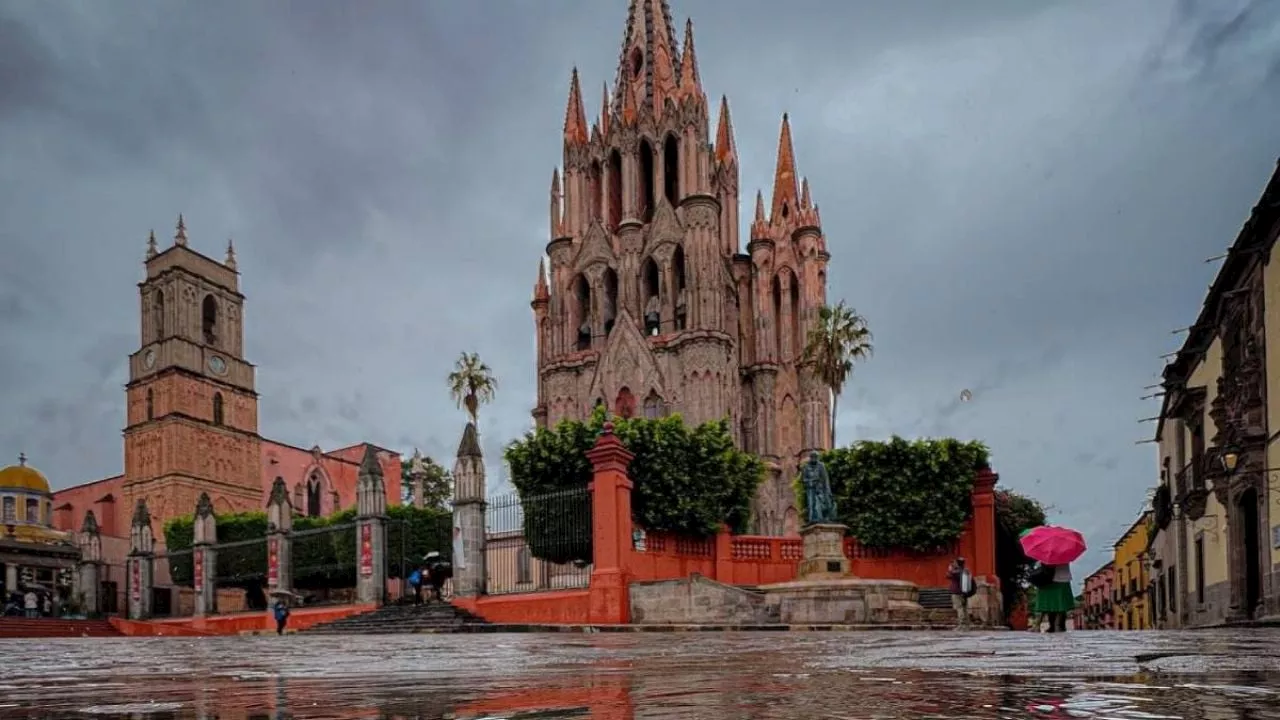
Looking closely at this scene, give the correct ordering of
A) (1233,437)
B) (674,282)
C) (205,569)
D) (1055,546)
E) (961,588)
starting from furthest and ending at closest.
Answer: (674,282), (205,569), (1233,437), (961,588), (1055,546)

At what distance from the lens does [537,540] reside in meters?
24.9

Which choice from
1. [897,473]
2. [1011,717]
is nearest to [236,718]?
[1011,717]

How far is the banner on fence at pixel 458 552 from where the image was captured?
931 inches

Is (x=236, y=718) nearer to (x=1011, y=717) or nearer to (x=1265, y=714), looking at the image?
(x=1011, y=717)

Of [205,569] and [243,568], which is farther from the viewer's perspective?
[243,568]

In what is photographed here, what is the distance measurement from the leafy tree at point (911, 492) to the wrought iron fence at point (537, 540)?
7.36m

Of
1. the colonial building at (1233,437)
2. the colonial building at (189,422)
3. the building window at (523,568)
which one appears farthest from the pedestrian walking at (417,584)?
the colonial building at (189,422)

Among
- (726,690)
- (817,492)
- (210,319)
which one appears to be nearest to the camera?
(726,690)

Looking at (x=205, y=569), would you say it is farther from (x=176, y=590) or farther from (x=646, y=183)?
(x=646, y=183)

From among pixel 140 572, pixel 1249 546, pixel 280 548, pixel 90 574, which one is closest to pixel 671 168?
pixel 280 548

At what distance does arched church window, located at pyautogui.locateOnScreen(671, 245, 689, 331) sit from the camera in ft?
153

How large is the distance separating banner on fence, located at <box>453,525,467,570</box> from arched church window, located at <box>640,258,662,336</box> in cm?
2416

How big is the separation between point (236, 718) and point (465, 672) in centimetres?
269

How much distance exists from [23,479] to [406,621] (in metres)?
38.6
